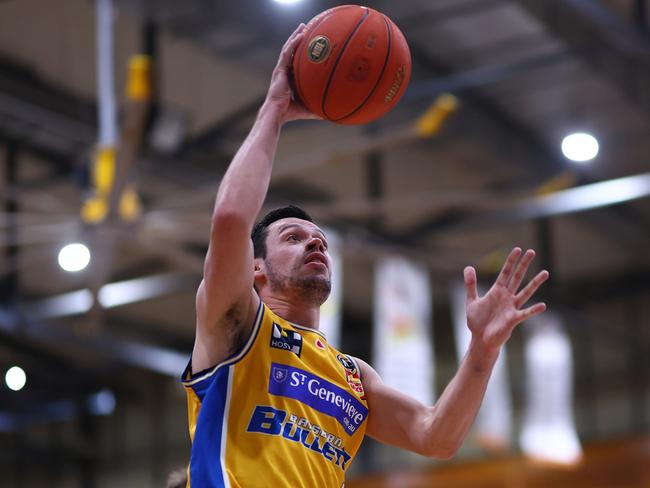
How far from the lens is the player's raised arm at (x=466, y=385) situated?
10.0 ft

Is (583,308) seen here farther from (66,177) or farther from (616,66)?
(66,177)

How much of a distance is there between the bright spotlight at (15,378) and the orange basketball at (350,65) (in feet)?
45.4

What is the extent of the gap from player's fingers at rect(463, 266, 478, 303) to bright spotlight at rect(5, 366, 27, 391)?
46.5ft

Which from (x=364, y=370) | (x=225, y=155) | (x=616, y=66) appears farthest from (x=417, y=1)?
(x=364, y=370)

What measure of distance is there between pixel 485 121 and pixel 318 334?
8568 millimetres

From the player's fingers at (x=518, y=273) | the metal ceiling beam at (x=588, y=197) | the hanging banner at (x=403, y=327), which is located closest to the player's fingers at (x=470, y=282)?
the player's fingers at (x=518, y=273)

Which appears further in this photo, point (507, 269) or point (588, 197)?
point (588, 197)

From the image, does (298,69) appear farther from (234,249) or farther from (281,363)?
(281,363)

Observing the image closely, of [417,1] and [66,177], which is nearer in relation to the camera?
[417,1]

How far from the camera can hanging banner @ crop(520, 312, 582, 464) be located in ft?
36.5

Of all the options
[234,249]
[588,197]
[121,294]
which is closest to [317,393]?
[234,249]

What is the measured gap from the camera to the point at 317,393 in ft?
9.74

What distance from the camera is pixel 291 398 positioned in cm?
291

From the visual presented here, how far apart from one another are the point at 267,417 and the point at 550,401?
8.87m
